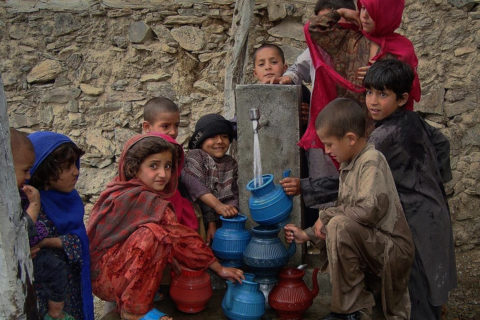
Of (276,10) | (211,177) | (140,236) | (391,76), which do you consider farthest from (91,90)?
(391,76)

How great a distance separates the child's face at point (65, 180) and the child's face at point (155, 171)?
1.36 ft

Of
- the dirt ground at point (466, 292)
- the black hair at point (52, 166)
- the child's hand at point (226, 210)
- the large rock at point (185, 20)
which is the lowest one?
the dirt ground at point (466, 292)

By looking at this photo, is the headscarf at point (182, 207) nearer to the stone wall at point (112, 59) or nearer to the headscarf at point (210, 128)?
the headscarf at point (210, 128)

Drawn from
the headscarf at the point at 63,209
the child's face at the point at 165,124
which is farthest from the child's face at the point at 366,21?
the headscarf at the point at 63,209

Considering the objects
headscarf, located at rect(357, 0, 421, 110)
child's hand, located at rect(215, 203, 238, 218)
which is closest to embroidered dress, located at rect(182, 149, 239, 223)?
child's hand, located at rect(215, 203, 238, 218)

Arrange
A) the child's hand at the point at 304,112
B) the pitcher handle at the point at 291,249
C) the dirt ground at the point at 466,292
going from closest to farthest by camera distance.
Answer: the pitcher handle at the point at 291,249, the child's hand at the point at 304,112, the dirt ground at the point at 466,292

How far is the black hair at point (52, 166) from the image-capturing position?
2.87 meters

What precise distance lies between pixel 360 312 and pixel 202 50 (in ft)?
12.4

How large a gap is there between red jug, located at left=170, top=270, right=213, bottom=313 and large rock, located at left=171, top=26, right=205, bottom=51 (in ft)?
10.8

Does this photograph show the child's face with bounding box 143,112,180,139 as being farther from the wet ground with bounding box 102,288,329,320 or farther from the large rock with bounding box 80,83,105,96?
the large rock with bounding box 80,83,105,96

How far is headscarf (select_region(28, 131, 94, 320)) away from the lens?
2850 millimetres

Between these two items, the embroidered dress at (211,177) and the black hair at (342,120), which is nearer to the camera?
the black hair at (342,120)

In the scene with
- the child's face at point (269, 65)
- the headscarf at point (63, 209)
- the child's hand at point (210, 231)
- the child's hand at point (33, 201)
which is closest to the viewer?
the child's hand at point (33, 201)

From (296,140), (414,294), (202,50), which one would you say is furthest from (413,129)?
(202,50)
